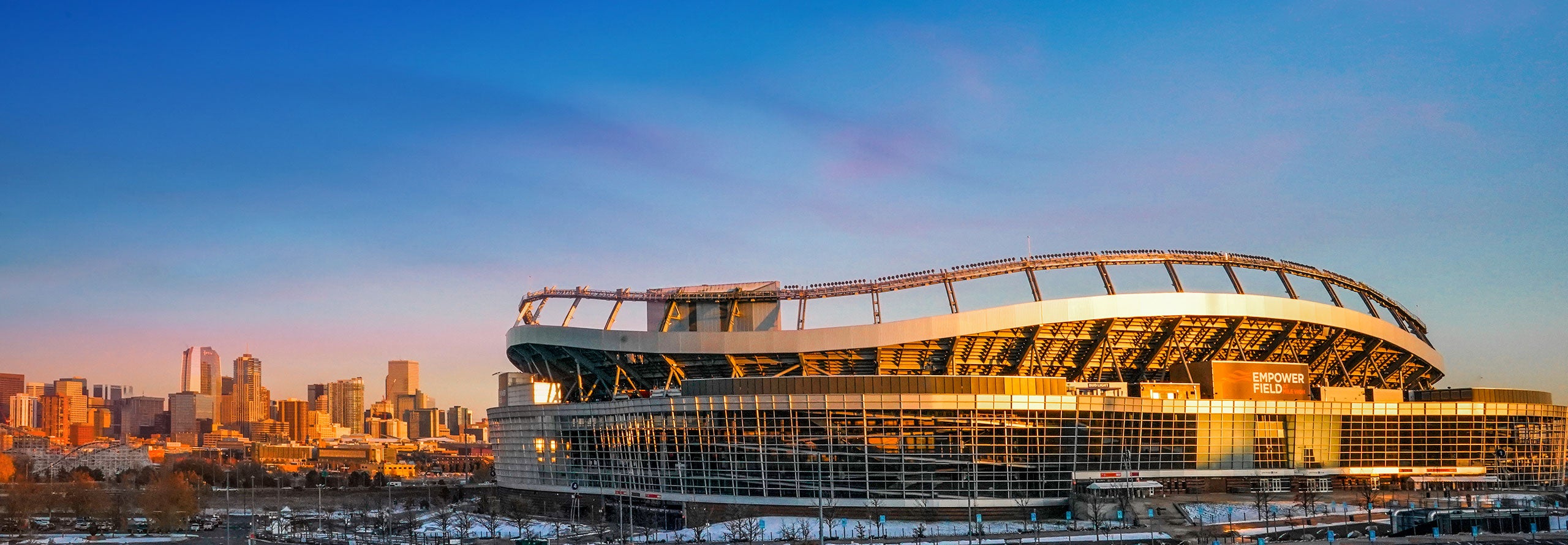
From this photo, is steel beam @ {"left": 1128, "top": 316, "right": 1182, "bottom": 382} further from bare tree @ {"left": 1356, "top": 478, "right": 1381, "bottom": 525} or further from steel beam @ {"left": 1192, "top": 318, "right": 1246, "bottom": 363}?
bare tree @ {"left": 1356, "top": 478, "right": 1381, "bottom": 525}

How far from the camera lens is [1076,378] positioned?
4882 inches

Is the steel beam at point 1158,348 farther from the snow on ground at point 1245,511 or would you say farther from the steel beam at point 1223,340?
the snow on ground at point 1245,511

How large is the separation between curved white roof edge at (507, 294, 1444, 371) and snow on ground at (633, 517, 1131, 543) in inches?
737

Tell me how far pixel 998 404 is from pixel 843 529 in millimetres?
15451

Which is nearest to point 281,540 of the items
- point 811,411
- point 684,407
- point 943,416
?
point 684,407

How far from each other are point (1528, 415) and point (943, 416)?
58.3m

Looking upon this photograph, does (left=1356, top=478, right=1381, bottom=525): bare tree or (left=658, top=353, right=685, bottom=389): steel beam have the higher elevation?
(left=658, top=353, right=685, bottom=389): steel beam

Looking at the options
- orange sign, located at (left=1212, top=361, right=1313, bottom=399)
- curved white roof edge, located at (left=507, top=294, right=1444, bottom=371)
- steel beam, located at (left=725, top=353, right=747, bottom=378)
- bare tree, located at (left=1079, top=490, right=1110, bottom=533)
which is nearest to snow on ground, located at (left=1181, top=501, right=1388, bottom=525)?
bare tree, located at (left=1079, top=490, right=1110, bottom=533)

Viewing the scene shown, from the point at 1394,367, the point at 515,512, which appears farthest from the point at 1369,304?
the point at 515,512

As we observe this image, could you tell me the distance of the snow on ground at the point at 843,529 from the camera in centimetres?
9262

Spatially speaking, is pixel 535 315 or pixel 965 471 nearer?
pixel 965 471

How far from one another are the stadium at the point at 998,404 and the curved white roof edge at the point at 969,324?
18 cm

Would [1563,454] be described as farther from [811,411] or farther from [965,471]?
[811,411]

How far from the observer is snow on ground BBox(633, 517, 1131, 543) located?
304ft
